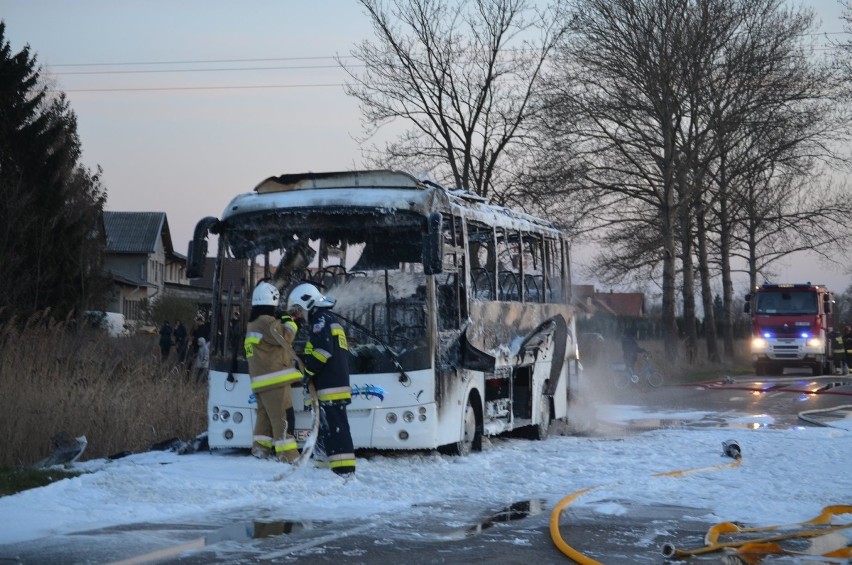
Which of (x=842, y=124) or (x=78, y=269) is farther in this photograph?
(x=842, y=124)

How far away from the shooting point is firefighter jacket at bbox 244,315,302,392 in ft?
39.2

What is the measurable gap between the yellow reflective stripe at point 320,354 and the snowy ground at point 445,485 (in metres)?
1.08

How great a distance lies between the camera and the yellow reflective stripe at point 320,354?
1142cm

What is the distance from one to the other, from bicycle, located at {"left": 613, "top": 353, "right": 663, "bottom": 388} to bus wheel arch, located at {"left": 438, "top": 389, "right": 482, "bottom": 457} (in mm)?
18700

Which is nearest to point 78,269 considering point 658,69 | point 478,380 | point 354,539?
point 658,69

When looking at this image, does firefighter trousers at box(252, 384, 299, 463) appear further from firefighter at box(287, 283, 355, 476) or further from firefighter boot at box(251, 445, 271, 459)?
firefighter at box(287, 283, 355, 476)

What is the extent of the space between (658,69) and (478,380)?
2579 centimetres

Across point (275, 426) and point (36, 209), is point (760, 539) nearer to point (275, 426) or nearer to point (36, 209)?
point (275, 426)

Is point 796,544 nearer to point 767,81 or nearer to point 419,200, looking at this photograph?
point 419,200

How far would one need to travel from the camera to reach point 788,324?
40.3m

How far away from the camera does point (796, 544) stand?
321 inches

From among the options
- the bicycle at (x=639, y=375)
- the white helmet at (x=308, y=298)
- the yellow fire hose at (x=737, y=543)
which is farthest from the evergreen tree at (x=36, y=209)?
the yellow fire hose at (x=737, y=543)

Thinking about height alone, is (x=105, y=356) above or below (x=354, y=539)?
above

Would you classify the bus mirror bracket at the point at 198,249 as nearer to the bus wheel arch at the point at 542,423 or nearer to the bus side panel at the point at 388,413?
the bus side panel at the point at 388,413
